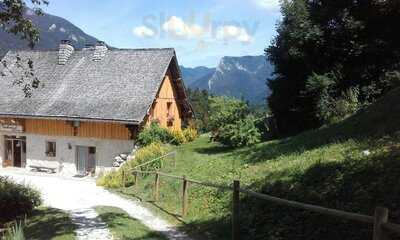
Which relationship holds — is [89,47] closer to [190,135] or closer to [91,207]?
[190,135]

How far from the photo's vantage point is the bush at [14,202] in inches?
587

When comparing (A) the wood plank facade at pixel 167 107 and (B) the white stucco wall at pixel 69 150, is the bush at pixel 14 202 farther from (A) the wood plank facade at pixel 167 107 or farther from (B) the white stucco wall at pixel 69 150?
(A) the wood plank facade at pixel 167 107

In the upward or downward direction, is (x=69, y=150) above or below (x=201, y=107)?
below

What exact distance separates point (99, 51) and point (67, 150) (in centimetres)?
797

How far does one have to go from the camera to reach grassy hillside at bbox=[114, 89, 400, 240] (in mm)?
8727

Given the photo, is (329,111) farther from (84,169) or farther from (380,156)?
(84,169)

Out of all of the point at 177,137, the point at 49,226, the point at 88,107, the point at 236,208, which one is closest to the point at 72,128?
the point at 88,107

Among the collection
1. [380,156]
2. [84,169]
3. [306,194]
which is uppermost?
[380,156]

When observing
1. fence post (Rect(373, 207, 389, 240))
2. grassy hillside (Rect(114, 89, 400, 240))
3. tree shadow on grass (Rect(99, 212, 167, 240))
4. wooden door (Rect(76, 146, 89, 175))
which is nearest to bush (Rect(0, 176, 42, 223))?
tree shadow on grass (Rect(99, 212, 167, 240))

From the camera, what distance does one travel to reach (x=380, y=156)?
35.4ft

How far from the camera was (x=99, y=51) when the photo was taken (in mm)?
37469

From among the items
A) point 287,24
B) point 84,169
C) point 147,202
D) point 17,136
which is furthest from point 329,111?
point 17,136

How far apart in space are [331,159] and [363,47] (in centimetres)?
1325

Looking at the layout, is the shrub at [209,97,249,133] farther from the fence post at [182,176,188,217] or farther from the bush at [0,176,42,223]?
the fence post at [182,176,188,217]
